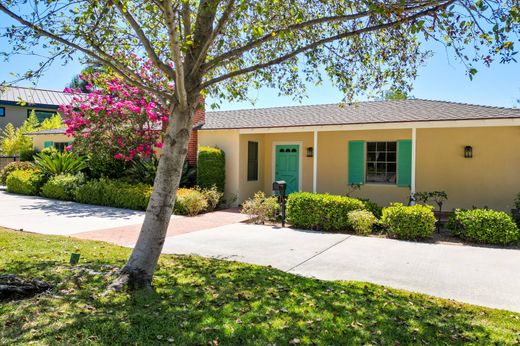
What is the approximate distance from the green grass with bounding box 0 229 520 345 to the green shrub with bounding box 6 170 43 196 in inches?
461

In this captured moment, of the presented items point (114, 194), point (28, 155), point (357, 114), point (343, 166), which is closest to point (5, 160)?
point (28, 155)

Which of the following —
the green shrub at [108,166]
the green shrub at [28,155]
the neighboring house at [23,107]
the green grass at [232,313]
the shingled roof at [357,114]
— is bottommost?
the green grass at [232,313]

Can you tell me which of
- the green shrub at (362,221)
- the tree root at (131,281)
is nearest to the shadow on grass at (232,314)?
the tree root at (131,281)

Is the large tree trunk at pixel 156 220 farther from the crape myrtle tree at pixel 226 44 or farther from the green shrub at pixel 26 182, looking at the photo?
the green shrub at pixel 26 182

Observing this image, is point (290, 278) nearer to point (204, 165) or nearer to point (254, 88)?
point (254, 88)

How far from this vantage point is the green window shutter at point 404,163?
12.4m

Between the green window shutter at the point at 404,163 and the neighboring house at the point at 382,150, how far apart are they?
0.03 m

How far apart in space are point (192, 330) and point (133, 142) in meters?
11.4

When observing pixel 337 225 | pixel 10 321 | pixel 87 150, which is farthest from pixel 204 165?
pixel 10 321

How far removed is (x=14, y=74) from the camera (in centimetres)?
504

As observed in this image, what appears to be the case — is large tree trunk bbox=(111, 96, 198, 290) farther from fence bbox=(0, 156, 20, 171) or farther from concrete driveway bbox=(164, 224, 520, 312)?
fence bbox=(0, 156, 20, 171)

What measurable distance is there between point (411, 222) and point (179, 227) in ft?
18.7

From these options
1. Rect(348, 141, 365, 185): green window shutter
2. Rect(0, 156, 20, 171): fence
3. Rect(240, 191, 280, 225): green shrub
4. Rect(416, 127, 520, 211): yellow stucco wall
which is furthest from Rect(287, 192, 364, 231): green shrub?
Rect(0, 156, 20, 171): fence

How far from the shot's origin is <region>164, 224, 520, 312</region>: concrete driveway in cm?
545
